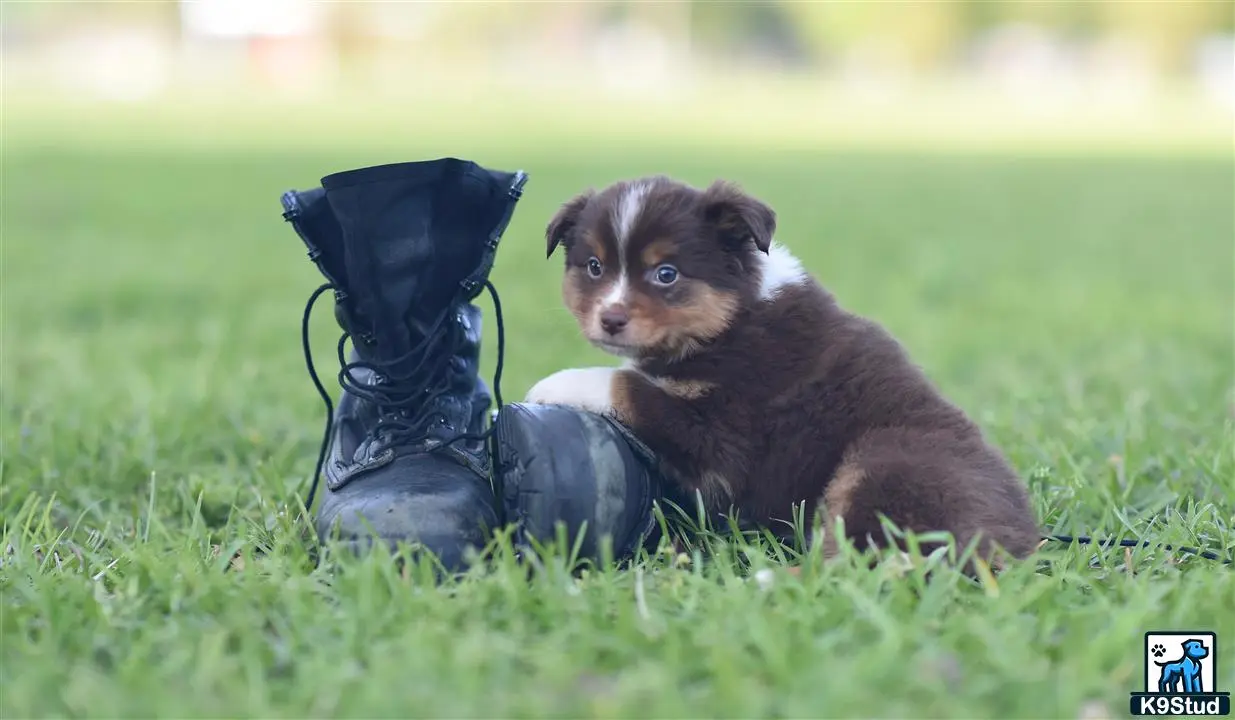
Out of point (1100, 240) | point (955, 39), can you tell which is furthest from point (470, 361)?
point (955, 39)

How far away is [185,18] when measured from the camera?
256 feet

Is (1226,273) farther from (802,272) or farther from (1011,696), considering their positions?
(1011,696)

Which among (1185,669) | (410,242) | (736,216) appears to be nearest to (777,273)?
(736,216)

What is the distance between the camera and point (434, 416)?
3.92m

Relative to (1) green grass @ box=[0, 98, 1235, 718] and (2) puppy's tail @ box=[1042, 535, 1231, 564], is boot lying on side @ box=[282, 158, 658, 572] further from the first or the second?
(2) puppy's tail @ box=[1042, 535, 1231, 564]

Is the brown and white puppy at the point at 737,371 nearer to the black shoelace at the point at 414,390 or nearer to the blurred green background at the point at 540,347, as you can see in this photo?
the black shoelace at the point at 414,390

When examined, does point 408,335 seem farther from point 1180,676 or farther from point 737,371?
point 1180,676

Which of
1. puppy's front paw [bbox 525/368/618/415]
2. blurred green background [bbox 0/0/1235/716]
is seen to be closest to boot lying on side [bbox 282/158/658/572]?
puppy's front paw [bbox 525/368/618/415]

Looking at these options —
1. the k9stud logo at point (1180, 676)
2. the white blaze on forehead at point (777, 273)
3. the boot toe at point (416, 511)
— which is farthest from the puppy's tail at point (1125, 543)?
the boot toe at point (416, 511)

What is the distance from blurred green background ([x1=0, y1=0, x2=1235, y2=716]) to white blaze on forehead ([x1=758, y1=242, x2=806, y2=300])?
0.75 meters

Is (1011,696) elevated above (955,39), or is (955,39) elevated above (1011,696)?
(955,39)

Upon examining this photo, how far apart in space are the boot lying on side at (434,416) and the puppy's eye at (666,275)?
0.46 meters

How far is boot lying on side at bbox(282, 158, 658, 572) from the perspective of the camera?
11.6ft

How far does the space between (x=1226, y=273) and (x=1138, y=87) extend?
167ft
